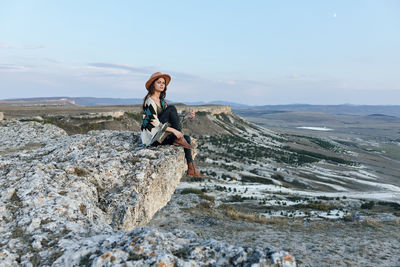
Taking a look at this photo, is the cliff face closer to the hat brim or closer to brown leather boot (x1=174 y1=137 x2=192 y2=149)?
brown leather boot (x1=174 y1=137 x2=192 y2=149)

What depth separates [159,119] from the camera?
6.94 metres

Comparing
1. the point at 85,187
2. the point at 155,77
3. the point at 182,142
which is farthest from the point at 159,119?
the point at 85,187

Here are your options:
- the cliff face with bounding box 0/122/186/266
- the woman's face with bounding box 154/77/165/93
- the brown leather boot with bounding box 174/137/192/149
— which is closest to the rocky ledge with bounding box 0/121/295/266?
the cliff face with bounding box 0/122/186/266

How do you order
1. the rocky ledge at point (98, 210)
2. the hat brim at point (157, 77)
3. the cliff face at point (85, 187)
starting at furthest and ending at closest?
the hat brim at point (157, 77)
the cliff face at point (85, 187)
the rocky ledge at point (98, 210)

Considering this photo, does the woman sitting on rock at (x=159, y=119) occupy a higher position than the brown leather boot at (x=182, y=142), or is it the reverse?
the woman sitting on rock at (x=159, y=119)

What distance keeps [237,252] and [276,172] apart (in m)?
33.6

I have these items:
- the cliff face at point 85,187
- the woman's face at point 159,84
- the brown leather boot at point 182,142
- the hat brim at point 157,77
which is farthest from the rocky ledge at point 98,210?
the hat brim at point 157,77

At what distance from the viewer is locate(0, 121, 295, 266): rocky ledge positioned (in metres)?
3.22

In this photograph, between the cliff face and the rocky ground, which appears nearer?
the rocky ground

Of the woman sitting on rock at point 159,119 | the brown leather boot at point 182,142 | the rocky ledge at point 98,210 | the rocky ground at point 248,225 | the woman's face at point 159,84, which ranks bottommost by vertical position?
the rocky ground at point 248,225

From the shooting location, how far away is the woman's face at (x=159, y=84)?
6.97 metres

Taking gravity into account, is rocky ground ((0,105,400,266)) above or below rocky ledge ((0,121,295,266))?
below

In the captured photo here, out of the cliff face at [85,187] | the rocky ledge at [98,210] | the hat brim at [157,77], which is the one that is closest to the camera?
the rocky ledge at [98,210]

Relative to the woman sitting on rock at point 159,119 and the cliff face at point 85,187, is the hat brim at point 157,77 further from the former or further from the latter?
the cliff face at point 85,187
